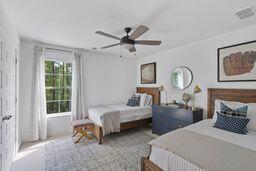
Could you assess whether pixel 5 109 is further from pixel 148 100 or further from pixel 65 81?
pixel 148 100

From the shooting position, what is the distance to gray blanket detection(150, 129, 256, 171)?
1229 mm

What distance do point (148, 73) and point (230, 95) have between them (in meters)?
2.59

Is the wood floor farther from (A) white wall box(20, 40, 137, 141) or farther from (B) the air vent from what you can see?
(B) the air vent

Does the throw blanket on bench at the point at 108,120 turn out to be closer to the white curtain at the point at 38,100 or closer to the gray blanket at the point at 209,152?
the white curtain at the point at 38,100

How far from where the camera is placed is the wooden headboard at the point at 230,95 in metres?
2.50

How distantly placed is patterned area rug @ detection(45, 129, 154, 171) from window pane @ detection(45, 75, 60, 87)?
5.09ft

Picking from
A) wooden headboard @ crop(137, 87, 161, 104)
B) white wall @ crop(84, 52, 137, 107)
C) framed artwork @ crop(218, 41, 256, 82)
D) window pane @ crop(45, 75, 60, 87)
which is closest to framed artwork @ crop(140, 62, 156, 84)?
wooden headboard @ crop(137, 87, 161, 104)

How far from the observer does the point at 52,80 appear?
12.9ft

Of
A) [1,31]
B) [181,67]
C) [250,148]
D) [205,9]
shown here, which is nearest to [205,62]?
[181,67]

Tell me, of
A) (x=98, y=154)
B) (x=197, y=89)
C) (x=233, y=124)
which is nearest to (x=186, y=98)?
(x=197, y=89)

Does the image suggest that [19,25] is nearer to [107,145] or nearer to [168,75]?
[107,145]

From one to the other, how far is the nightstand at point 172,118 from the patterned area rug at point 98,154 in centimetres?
44

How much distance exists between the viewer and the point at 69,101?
419 cm

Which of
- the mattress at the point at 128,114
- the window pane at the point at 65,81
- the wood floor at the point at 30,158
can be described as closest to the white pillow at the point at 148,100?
the mattress at the point at 128,114
